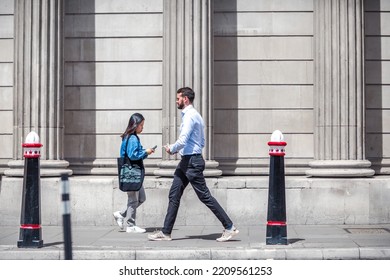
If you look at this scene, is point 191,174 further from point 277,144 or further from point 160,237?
point 277,144

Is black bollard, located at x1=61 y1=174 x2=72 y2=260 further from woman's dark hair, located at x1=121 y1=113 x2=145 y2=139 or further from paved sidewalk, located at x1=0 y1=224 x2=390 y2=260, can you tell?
woman's dark hair, located at x1=121 y1=113 x2=145 y2=139

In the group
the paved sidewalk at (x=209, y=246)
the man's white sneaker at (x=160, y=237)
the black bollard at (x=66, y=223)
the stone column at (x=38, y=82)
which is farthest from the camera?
the stone column at (x=38, y=82)

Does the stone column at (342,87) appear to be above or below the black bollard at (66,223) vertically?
above

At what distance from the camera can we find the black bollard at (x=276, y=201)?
381 inches

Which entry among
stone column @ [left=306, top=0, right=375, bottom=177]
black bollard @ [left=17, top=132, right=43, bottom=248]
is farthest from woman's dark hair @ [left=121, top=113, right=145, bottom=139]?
stone column @ [left=306, top=0, right=375, bottom=177]

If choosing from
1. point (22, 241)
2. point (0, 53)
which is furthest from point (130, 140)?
point (0, 53)

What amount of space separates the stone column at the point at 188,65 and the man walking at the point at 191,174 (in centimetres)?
248

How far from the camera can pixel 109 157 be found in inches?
530

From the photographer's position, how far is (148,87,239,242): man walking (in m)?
10.1

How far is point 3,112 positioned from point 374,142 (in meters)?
6.61

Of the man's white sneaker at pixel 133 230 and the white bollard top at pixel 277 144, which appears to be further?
the man's white sneaker at pixel 133 230

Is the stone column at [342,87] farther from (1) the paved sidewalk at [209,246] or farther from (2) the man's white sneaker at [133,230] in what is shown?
(2) the man's white sneaker at [133,230]

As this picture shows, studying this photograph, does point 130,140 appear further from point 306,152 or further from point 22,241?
point 306,152

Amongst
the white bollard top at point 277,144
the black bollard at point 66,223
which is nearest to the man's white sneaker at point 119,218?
the white bollard top at point 277,144
